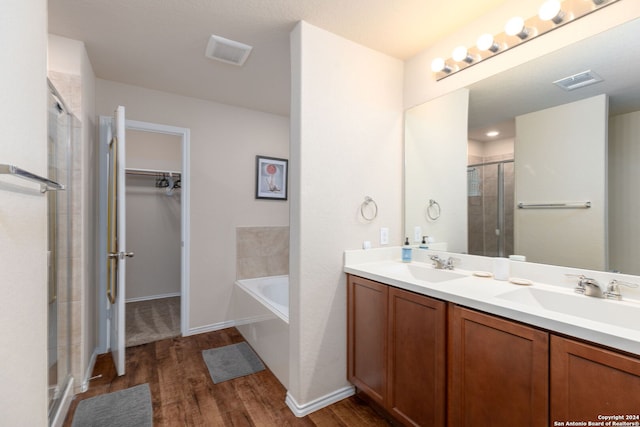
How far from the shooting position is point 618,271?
1.30 meters

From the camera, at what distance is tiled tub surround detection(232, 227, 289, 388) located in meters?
2.12

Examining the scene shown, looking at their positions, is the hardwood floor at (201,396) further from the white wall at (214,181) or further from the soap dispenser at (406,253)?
the soap dispenser at (406,253)

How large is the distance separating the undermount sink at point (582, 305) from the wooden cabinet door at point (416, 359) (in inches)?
13.3

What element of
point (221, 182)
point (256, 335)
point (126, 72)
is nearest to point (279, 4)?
point (126, 72)

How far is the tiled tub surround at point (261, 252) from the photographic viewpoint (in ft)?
10.7

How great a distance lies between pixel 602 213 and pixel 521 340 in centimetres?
79

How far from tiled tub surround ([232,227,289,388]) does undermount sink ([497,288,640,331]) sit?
1.42 meters

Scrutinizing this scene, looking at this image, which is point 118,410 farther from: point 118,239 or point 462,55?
point 462,55

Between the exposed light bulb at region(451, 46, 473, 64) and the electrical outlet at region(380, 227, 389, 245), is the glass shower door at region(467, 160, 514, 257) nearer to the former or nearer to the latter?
the electrical outlet at region(380, 227, 389, 245)

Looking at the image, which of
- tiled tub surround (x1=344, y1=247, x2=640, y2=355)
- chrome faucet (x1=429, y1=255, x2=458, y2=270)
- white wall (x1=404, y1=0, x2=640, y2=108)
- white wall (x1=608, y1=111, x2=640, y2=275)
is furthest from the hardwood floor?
white wall (x1=404, y1=0, x2=640, y2=108)

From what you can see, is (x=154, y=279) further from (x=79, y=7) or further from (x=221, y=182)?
(x=79, y=7)

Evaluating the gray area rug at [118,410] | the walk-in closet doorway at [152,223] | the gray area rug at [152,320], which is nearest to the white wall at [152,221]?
the walk-in closet doorway at [152,223]

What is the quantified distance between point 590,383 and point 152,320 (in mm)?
3769

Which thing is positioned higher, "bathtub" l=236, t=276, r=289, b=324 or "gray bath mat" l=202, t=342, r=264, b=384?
"bathtub" l=236, t=276, r=289, b=324
